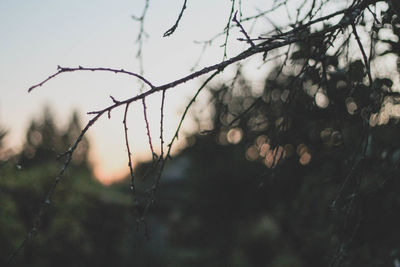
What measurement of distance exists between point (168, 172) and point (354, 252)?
29.3 m

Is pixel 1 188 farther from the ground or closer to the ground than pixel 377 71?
farther from the ground

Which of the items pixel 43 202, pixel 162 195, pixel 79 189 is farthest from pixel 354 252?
pixel 162 195

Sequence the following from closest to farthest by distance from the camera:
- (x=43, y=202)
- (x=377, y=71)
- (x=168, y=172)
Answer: (x=43, y=202) → (x=377, y=71) → (x=168, y=172)

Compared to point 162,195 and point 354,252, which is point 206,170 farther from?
point 354,252

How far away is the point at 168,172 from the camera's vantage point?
31500 millimetres

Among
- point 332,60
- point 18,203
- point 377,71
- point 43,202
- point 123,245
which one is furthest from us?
point 123,245

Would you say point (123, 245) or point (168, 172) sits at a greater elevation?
point (168, 172)

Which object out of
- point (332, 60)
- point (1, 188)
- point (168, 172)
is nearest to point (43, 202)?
point (332, 60)

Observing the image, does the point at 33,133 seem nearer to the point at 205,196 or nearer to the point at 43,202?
the point at 205,196

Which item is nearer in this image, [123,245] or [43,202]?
[43,202]

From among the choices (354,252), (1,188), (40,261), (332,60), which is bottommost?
(354,252)

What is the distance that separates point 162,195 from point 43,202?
1438 centimetres

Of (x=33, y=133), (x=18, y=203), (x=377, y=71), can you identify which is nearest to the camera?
(x=377, y=71)

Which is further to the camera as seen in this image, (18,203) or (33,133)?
(33,133)
